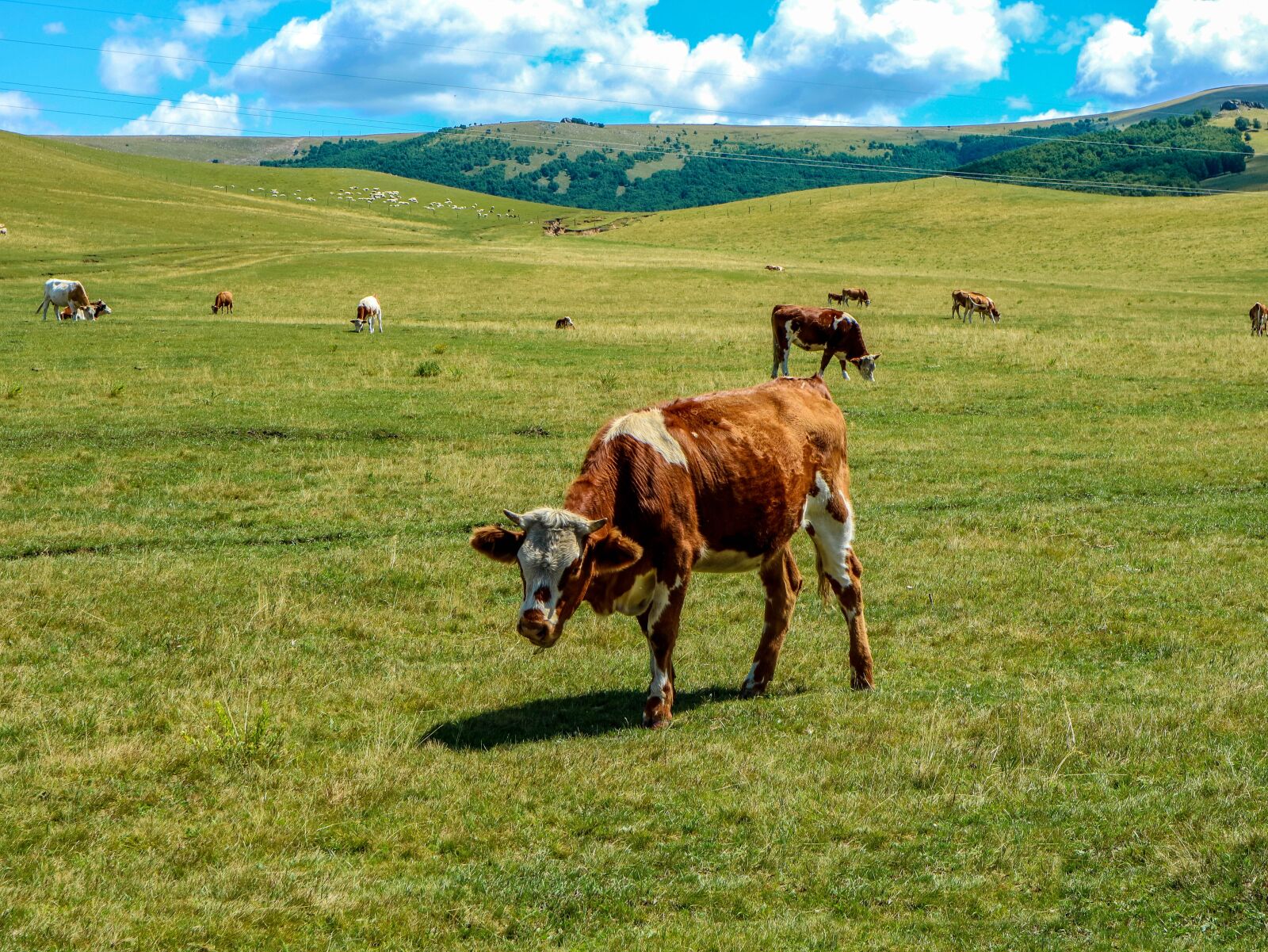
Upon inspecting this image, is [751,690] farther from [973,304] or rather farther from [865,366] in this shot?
[973,304]

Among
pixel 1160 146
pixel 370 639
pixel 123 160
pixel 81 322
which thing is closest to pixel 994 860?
pixel 370 639

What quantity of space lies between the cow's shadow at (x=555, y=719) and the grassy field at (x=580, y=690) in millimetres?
40

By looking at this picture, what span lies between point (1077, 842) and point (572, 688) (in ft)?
14.5

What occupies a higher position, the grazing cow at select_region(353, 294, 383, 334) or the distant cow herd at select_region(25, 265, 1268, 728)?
the grazing cow at select_region(353, 294, 383, 334)

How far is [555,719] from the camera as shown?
28.4 feet

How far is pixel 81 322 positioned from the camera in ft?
128

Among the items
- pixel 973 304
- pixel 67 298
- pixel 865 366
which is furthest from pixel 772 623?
pixel 973 304

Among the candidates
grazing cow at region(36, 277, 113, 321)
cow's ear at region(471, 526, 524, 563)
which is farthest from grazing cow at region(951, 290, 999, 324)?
cow's ear at region(471, 526, 524, 563)

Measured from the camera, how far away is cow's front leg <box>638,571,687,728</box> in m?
8.39

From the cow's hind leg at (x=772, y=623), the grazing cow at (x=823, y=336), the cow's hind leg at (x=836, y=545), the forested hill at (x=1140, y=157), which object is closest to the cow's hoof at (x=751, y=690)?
the cow's hind leg at (x=772, y=623)

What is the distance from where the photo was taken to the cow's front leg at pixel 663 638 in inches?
330

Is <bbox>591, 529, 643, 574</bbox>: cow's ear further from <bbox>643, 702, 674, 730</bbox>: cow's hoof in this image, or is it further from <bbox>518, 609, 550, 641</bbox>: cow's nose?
<bbox>643, 702, 674, 730</bbox>: cow's hoof

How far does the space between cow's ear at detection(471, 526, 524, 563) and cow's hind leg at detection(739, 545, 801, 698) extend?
2428mm

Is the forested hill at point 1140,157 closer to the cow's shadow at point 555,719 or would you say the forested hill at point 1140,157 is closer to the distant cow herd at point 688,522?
the distant cow herd at point 688,522
